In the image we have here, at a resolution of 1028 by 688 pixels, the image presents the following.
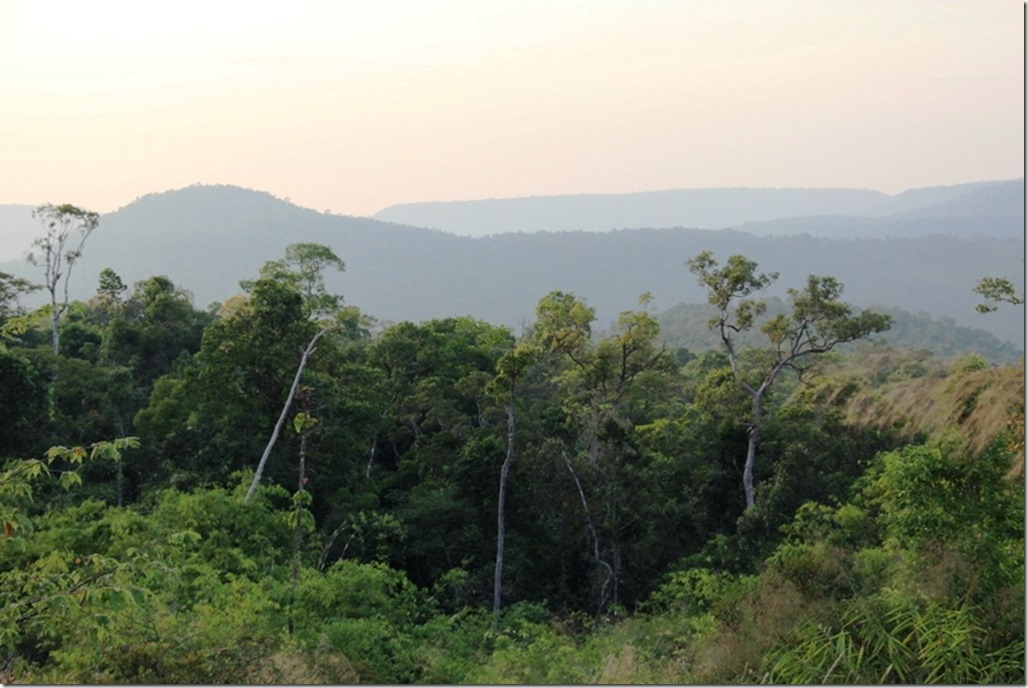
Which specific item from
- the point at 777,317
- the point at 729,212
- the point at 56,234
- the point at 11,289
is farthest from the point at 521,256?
the point at 777,317

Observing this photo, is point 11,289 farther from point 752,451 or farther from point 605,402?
point 752,451

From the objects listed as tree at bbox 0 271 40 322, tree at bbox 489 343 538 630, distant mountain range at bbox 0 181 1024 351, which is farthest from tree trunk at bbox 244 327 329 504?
distant mountain range at bbox 0 181 1024 351

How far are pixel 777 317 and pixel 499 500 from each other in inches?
135

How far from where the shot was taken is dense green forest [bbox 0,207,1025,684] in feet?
13.9

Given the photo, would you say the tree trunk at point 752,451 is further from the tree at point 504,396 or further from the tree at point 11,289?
the tree at point 11,289

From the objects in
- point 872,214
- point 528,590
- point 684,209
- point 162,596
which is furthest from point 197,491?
point 872,214

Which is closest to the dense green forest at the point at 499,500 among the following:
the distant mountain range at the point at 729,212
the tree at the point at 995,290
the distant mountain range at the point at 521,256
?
the tree at the point at 995,290

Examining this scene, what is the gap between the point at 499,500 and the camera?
936cm

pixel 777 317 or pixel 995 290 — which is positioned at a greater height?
pixel 995 290

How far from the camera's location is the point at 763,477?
32.8 feet

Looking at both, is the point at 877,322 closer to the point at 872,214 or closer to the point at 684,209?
the point at 684,209

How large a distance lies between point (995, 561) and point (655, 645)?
2.05m

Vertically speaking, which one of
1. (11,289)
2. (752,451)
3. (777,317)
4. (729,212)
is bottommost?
(752,451)

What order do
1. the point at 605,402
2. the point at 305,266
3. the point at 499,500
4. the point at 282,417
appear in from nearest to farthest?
1. the point at 282,417
2. the point at 499,500
3. the point at 605,402
4. the point at 305,266
